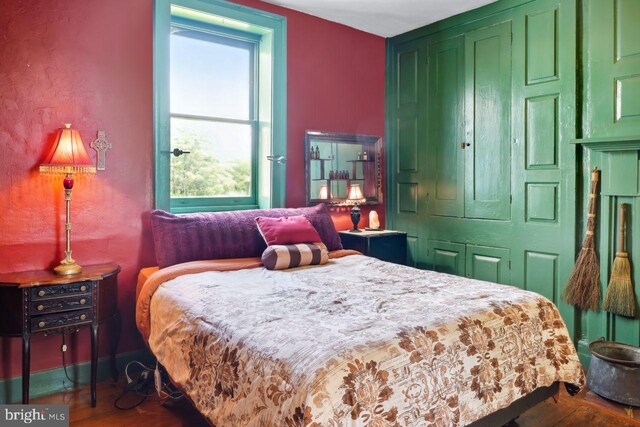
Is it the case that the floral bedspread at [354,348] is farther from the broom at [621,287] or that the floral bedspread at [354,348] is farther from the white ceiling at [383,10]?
the white ceiling at [383,10]

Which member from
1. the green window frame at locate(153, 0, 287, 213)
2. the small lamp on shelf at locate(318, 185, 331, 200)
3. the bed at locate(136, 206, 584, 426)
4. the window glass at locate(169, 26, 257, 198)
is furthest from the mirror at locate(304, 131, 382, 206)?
the bed at locate(136, 206, 584, 426)

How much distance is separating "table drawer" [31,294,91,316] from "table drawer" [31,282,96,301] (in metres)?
0.02

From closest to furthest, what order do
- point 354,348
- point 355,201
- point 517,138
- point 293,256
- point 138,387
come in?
1. point 354,348
2. point 138,387
3. point 293,256
4. point 517,138
5. point 355,201

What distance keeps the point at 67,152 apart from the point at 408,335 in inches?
84.9

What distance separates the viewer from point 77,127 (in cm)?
288

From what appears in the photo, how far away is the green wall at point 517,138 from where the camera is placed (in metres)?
3.01

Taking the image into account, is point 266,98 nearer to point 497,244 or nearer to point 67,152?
point 67,152

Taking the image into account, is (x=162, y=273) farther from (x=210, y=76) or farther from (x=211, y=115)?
(x=210, y=76)

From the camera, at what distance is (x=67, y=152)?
8.68 feet

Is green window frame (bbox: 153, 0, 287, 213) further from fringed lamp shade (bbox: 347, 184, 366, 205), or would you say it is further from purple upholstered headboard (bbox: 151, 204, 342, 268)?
fringed lamp shade (bbox: 347, 184, 366, 205)

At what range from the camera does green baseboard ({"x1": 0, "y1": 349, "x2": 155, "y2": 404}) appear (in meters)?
2.68

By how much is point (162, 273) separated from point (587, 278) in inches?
108

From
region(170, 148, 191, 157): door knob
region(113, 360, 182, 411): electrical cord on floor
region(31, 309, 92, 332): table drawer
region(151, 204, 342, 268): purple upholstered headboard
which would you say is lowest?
region(113, 360, 182, 411): electrical cord on floor

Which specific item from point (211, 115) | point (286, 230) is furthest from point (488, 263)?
point (211, 115)
